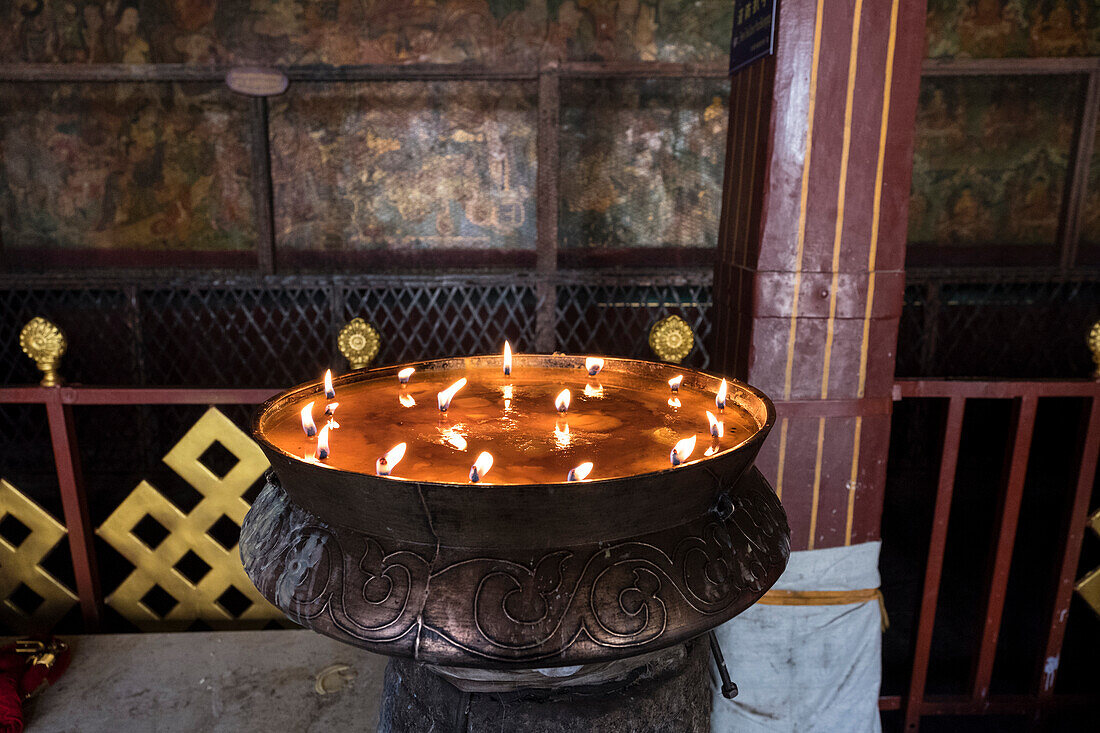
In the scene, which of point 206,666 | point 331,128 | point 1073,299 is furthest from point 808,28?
point 1073,299

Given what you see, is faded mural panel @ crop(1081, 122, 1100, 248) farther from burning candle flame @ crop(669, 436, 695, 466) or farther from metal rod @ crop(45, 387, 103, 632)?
metal rod @ crop(45, 387, 103, 632)

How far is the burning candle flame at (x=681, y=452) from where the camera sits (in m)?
0.85

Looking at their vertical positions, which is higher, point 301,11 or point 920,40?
point 301,11

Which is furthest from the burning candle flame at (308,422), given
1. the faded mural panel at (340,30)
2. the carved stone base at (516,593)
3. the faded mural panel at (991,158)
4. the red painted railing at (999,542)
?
the faded mural panel at (991,158)

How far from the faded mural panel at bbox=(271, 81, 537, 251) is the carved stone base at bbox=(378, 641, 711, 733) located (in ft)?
18.5

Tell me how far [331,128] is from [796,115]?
5.77 m

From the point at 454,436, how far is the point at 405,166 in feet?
19.4

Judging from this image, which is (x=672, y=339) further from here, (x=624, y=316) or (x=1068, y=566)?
(x=624, y=316)

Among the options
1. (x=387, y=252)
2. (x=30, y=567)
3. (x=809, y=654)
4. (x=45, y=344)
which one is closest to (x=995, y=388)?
(x=809, y=654)

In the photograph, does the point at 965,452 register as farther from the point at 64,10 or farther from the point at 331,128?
the point at 64,10

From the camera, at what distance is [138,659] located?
1.90 m

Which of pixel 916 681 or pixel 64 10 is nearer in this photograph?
pixel 916 681

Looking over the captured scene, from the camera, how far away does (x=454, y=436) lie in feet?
3.34

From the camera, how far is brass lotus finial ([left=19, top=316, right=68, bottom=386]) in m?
1.76
